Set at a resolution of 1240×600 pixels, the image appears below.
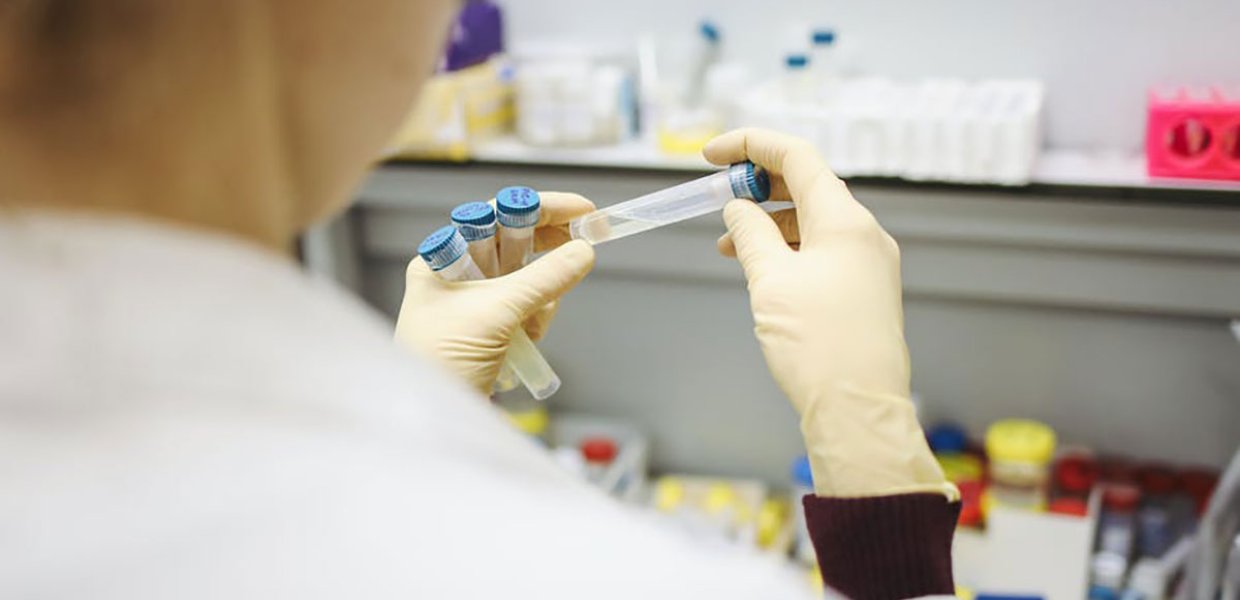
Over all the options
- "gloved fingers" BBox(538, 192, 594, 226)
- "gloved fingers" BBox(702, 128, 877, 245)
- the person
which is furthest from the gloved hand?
the person

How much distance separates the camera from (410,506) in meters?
0.41

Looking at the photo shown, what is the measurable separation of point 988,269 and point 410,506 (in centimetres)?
160

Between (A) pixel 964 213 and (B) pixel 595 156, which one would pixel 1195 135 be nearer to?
(A) pixel 964 213

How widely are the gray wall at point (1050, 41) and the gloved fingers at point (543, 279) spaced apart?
0.99 metres

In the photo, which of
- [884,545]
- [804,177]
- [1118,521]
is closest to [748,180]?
[804,177]

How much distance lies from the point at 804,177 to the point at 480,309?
12.5 inches

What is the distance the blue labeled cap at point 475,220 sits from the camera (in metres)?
1.04

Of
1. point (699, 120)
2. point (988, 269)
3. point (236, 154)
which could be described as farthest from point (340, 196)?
point (988, 269)

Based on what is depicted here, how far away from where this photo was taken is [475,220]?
1.04 meters

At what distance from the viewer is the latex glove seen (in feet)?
3.45

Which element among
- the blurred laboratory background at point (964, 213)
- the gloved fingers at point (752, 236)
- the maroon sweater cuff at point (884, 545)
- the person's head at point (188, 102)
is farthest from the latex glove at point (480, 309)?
the blurred laboratory background at point (964, 213)

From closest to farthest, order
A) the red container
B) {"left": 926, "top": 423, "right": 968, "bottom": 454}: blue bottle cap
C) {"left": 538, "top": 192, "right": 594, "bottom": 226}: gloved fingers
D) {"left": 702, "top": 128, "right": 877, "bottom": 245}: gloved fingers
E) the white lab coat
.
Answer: the white lab coat, {"left": 702, "top": 128, "right": 877, "bottom": 245}: gloved fingers, {"left": 538, "top": 192, "right": 594, "bottom": 226}: gloved fingers, the red container, {"left": 926, "top": 423, "right": 968, "bottom": 454}: blue bottle cap

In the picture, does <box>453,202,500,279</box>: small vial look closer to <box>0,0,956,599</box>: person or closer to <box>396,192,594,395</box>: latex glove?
<box>396,192,594,395</box>: latex glove

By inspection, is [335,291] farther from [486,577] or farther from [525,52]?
[525,52]
